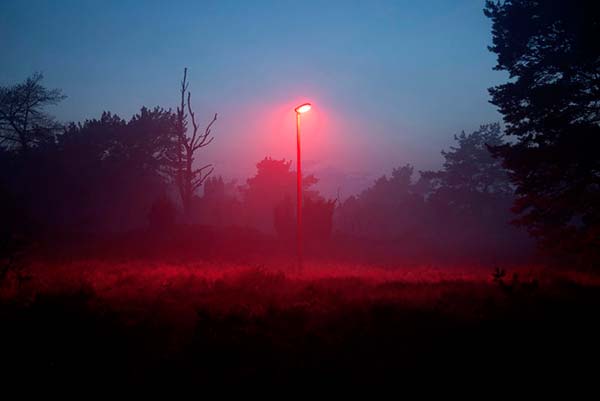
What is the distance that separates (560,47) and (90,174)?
35.4m

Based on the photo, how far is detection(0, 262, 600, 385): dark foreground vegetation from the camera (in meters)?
4.81

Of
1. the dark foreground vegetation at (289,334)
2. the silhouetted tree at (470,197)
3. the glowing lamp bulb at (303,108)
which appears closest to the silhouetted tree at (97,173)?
the glowing lamp bulb at (303,108)

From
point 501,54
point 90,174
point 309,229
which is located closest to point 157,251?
point 309,229

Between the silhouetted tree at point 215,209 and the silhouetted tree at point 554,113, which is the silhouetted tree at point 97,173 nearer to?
the silhouetted tree at point 215,209

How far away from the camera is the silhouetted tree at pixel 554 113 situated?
578 inches

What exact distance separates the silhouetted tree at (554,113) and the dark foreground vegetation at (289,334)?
8.36 meters

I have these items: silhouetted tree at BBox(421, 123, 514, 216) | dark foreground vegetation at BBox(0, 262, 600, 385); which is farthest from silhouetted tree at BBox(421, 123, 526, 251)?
dark foreground vegetation at BBox(0, 262, 600, 385)

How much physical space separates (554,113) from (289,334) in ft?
53.3

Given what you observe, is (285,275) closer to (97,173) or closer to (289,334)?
(289,334)

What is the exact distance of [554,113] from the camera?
15836 millimetres

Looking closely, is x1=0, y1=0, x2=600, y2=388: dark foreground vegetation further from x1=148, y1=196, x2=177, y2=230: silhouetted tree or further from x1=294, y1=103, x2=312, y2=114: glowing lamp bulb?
x1=294, y1=103, x2=312, y2=114: glowing lamp bulb

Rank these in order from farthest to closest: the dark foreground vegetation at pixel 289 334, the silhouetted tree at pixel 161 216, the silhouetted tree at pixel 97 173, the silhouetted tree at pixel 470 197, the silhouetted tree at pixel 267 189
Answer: the silhouetted tree at pixel 267 189
the silhouetted tree at pixel 470 197
the silhouetted tree at pixel 97 173
the silhouetted tree at pixel 161 216
the dark foreground vegetation at pixel 289 334

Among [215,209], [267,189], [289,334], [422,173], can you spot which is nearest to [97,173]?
[215,209]

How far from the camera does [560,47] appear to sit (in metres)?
15.9
